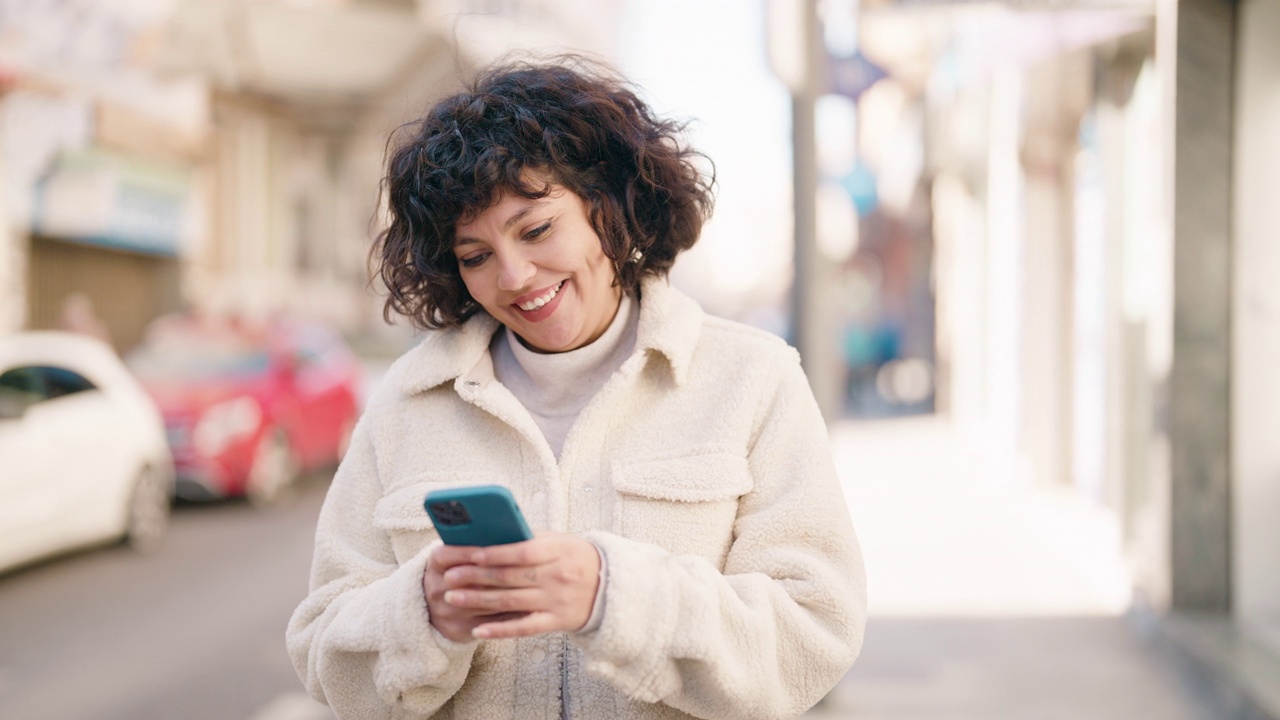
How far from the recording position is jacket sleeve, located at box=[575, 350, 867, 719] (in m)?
1.64

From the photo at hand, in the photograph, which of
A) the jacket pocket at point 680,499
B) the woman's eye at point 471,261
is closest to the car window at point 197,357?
the woman's eye at point 471,261

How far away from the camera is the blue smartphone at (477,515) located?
1471 mm

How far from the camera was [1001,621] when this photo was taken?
6.46 meters

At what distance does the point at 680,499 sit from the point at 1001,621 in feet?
16.7

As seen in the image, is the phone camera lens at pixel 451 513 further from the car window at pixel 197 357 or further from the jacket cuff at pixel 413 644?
the car window at pixel 197 357

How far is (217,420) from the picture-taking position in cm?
1004

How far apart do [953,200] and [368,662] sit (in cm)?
1668

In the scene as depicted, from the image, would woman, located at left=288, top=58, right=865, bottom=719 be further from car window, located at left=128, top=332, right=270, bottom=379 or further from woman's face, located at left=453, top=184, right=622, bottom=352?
car window, located at left=128, top=332, right=270, bottom=379

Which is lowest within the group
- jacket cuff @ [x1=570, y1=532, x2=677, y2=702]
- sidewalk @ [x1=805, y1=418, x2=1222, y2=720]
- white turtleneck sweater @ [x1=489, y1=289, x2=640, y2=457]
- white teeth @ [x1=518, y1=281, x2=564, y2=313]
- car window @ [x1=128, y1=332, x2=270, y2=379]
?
sidewalk @ [x1=805, y1=418, x2=1222, y2=720]

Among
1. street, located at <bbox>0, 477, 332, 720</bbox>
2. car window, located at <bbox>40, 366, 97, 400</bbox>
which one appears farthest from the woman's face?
car window, located at <bbox>40, 366, 97, 400</bbox>

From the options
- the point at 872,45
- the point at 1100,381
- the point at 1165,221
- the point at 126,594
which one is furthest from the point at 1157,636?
the point at 872,45

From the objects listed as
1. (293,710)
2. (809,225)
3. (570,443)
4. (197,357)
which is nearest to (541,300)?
(570,443)

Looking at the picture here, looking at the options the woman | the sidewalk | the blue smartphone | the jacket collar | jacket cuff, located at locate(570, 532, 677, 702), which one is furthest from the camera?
the sidewalk

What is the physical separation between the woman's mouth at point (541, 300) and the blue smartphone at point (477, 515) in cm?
49
